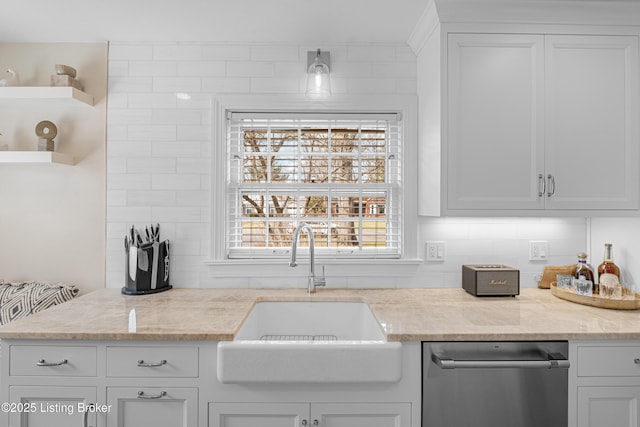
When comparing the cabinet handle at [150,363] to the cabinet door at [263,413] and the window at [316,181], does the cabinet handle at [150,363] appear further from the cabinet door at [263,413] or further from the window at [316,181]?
the window at [316,181]

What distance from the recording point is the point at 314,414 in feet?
5.01

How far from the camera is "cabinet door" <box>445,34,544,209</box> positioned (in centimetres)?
196

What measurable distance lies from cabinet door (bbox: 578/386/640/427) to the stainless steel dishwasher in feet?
0.28

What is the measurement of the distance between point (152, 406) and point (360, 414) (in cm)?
81

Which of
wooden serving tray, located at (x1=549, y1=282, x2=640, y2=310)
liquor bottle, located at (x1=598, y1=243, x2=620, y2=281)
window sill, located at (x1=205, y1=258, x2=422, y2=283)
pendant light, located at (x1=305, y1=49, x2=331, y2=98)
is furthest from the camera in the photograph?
window sill, located at (x1=205, y1=258, x2=422, y2=283)

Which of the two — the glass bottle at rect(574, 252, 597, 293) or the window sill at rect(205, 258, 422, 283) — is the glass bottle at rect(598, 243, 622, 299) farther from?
the window sill at rect(205, 258, 422, 283)

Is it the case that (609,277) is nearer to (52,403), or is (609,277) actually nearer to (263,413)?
(263,413)

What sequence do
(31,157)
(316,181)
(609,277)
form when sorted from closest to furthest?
(609,277), (31,157), (316,181)

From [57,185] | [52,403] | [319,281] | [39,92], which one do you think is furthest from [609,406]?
[39,92]

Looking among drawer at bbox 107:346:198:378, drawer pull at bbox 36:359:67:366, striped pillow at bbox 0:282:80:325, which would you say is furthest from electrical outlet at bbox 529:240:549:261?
striped pillow at bbox 0:282:80:325

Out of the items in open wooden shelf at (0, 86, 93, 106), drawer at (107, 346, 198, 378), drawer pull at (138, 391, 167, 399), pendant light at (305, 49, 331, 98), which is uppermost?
pendant light at (305, 49, 331, 98)

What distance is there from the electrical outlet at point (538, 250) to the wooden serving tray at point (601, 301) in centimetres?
29

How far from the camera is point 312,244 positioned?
2.20 meters

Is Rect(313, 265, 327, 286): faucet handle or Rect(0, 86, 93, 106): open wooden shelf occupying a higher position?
Rect(0, 86, 93, 106): open wooden shelf
